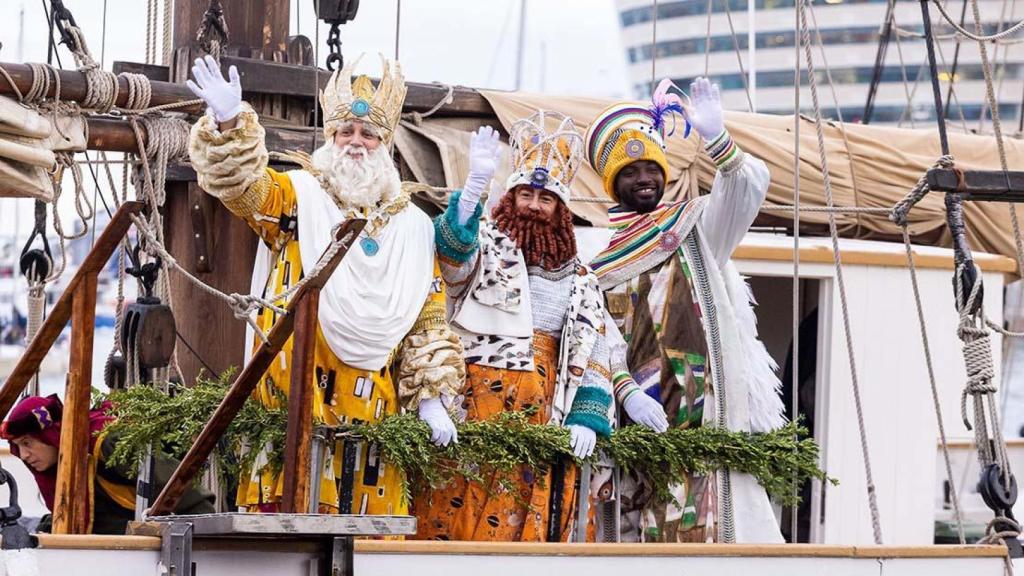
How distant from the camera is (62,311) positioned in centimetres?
456

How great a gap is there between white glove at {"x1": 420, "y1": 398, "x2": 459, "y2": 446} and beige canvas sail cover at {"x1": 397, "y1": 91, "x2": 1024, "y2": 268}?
2202 mm

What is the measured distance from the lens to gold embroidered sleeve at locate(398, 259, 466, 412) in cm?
500

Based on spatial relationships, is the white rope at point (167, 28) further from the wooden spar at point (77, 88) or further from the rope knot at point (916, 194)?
the rope knot at point (916, 194)

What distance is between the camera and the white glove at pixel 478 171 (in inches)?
200

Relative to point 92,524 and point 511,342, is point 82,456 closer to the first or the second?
point 92,524

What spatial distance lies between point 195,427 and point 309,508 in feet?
1.21

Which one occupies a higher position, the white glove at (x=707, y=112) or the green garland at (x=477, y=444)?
the white glove at (x=707, y=112)

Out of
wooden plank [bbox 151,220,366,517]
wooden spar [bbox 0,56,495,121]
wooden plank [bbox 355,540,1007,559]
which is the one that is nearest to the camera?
wooden plank [bbox 151,220,366,517]

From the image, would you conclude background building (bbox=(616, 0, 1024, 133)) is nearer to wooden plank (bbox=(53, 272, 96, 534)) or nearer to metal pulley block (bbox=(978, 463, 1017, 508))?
metal pulley block (bbox=(978, 463, 1017, 508))

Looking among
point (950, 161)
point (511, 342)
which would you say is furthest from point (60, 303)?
point (950, 161)

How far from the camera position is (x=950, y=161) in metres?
5.38

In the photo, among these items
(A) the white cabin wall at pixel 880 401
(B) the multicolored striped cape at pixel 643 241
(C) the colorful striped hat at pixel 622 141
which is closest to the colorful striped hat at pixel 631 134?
(C) the colorful striped hat at pixel 622 141

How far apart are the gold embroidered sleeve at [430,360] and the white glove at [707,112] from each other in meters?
1.00

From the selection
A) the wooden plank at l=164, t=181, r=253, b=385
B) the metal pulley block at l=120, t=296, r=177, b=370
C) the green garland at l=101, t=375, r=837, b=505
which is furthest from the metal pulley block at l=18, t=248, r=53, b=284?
the green garland at l=101, t=375, r=837, b=505
